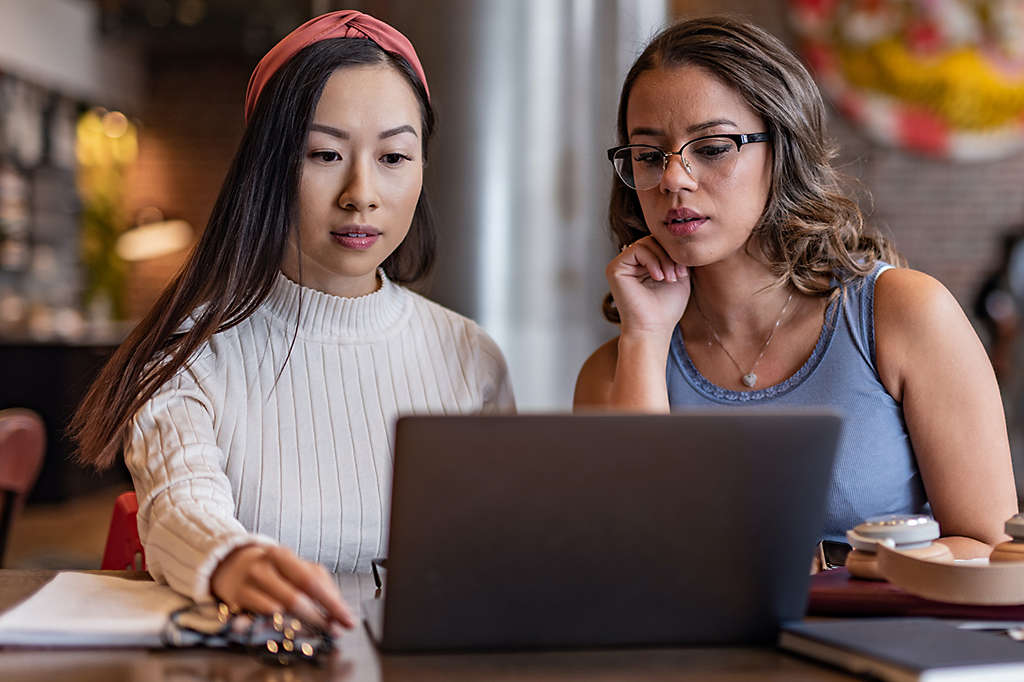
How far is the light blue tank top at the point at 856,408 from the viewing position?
1.56 m

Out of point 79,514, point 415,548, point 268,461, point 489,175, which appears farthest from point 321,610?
point 79,514

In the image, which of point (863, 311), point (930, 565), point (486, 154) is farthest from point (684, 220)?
point (486, 154)

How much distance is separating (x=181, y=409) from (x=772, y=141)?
90cm

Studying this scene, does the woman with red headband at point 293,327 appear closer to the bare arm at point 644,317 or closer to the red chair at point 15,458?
the bare arm at point 644,317

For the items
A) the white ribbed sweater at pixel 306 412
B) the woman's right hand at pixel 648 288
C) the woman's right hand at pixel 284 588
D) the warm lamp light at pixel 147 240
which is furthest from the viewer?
the warm lamp light at pixel 147 240

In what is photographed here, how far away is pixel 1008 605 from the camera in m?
1.00

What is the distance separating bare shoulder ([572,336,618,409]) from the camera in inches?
67.8

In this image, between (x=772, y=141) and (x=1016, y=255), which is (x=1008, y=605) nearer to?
(x=772, y=141)

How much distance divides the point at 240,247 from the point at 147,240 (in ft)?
23.3

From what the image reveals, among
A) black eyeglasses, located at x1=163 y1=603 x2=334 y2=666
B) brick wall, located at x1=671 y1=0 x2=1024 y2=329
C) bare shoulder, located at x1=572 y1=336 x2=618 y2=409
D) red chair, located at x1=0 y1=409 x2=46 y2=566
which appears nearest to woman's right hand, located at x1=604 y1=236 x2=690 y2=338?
bare shoulder, located at x1=572 y1=336 x2=618 y2=409

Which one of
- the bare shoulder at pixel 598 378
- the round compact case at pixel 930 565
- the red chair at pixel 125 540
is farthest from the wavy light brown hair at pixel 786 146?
the red chair at pixel 125 540

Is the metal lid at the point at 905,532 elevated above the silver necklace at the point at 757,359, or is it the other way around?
the silver necklace at the point at 757,359

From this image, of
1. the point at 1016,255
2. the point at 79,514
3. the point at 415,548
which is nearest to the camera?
the point at 415,548

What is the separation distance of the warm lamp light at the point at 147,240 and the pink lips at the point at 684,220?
7152 millimetres
